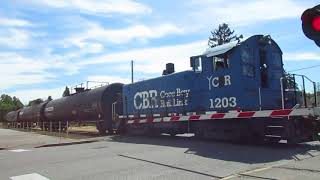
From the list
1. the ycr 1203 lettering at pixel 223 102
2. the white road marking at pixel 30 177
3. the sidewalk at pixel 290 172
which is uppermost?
the ycr 1203 lettering at pixel 223 102

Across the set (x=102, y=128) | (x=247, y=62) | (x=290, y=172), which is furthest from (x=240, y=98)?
(x=102, y=128)

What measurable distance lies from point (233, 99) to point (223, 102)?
0.55m

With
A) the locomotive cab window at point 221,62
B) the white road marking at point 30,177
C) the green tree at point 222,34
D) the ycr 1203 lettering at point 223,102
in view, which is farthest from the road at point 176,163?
the green tree at point 222,34

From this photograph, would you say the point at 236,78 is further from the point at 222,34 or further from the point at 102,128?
the point at 222,34

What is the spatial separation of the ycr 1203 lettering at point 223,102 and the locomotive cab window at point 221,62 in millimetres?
1217

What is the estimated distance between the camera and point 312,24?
15.3 feet

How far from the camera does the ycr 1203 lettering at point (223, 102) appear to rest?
16906mm

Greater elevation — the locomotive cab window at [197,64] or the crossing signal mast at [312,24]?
the locomotive cab window at [197,64]

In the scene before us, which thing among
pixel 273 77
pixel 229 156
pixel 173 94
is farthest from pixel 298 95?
pixel 173 94

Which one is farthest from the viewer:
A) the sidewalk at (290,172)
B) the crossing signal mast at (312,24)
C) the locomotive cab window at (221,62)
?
the locomotive cab window at (221,62)

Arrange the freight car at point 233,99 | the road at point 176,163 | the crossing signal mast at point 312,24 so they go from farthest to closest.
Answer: the freight car at point 233,99 < the road at point 176,163 < the crossing signal mast at point 312,24

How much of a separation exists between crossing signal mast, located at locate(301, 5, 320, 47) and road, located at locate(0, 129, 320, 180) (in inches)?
221

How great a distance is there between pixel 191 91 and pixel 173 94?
1554 millimetres

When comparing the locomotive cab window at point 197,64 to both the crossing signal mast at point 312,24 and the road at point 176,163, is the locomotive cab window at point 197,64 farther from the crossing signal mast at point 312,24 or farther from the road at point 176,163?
the crossing signal mast at point 312,24
